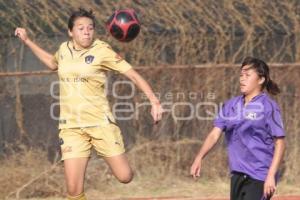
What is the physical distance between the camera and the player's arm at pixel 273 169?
16.9 ft

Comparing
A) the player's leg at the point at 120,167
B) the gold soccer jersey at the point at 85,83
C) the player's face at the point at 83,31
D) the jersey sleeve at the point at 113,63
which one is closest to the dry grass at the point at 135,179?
Result: the player's leg at the point at 120,167

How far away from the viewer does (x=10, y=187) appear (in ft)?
30.2

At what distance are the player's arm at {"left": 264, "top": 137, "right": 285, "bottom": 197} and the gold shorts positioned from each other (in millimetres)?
1727

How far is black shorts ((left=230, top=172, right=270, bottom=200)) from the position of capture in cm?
534

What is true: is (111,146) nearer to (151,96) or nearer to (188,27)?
(151,96)

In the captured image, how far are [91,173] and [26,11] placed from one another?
2.40 meters

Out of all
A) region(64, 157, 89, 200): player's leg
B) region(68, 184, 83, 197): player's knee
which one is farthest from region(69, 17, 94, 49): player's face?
region(68, 184, 83, 197): player's knee

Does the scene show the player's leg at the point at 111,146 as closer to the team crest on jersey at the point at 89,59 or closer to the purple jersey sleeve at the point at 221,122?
the team crest on jersey at the point at 89,59

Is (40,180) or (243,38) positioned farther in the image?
(243,38)

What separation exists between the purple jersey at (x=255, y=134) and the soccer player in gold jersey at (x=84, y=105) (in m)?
1.14

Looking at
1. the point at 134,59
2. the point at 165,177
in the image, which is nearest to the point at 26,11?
the point at 134,59

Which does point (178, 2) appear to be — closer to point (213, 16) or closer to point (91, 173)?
point (213, 16)

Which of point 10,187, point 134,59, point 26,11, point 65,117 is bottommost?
point 10,187

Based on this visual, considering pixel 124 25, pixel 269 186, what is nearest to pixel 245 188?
pixel 269 186
